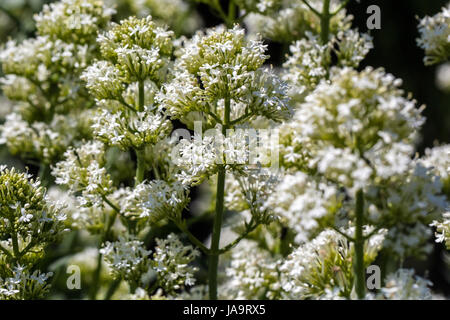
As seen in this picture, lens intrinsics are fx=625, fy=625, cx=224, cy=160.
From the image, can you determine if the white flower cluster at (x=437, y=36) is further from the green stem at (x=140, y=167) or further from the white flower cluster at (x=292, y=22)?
the green stem at (x=140, y=167)

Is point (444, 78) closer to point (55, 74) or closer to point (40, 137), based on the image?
point (55, 74)

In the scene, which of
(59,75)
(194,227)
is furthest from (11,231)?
(194,227)

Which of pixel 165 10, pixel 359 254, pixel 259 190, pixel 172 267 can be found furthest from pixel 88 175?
pixel 165 10

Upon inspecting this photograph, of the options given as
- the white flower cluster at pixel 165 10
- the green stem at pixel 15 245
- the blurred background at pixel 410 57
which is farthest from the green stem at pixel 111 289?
the blurred background at pixel 410 57

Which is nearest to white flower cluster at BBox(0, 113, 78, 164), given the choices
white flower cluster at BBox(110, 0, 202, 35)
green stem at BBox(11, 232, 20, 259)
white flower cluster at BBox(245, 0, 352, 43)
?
green stem at BBox(11, 232, 20, 259)

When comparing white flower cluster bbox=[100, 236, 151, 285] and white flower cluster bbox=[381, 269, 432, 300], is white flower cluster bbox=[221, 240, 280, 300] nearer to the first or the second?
white flower cluster bbox=[100, 236, 151, 285]
